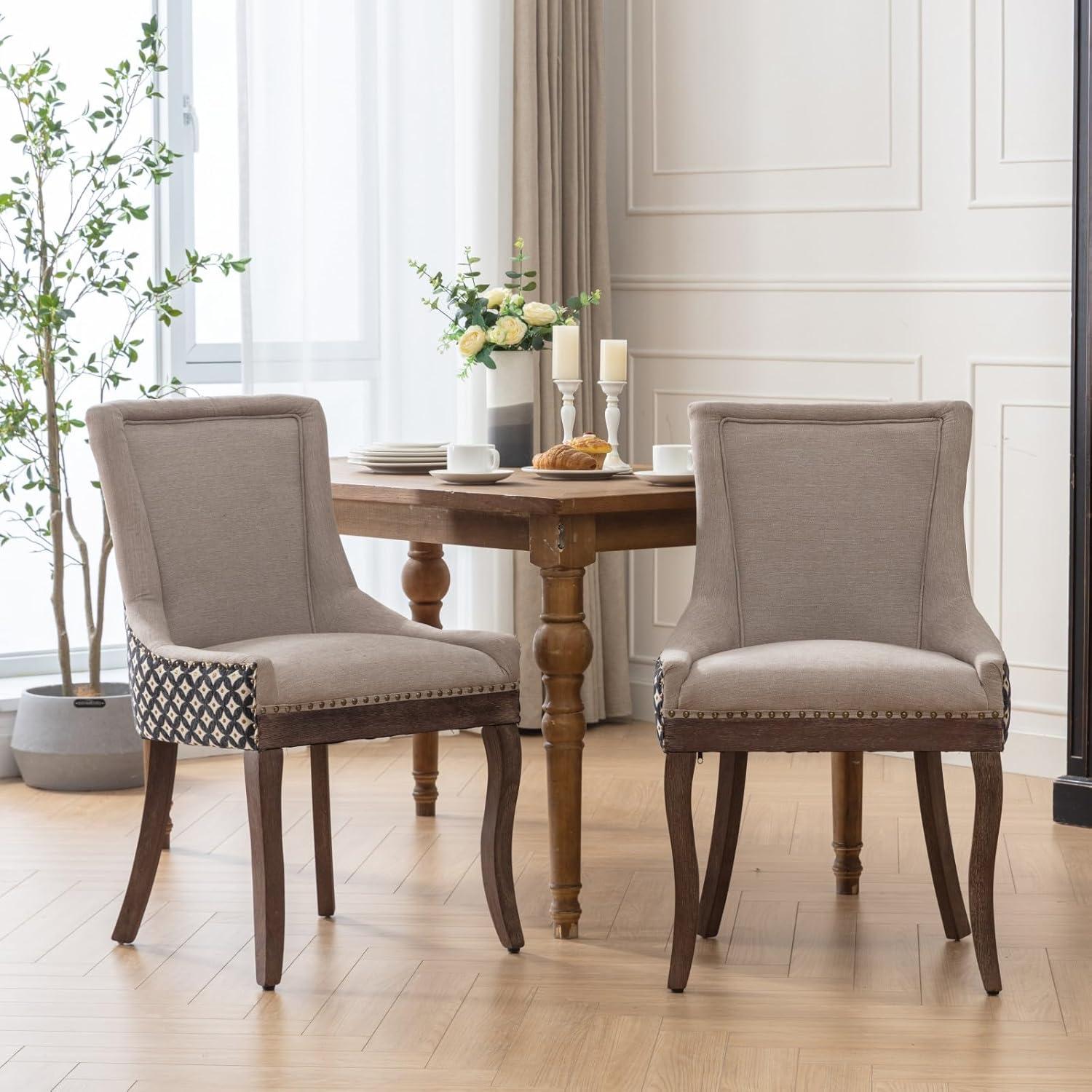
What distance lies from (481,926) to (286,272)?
1.94 metres

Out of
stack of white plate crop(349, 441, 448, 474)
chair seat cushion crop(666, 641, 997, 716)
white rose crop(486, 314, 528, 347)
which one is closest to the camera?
chair seat cushion crop(666, 641, 997, 716)

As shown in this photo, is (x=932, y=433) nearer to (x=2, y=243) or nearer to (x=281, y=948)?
(x=281, y=948)

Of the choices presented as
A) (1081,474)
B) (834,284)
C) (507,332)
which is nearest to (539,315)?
(507,332)

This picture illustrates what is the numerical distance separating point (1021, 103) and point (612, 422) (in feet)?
4.58

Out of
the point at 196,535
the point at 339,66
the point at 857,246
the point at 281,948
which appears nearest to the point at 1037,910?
the point at 281,948

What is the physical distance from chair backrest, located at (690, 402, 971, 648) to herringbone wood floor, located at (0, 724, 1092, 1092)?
56 cm

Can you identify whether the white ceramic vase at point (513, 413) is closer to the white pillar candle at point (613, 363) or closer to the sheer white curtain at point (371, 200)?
the white pillar candle at point (613, 363)

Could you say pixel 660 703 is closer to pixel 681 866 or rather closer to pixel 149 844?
pixel 681 866

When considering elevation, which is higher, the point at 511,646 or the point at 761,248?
the point at 761,248

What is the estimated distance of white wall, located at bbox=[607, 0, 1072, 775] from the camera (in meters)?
4.12

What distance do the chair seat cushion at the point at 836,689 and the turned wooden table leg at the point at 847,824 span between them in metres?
0.57

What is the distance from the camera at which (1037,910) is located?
124 inches

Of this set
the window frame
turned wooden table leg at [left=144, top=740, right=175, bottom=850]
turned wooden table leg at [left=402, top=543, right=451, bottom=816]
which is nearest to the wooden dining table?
turned wooden table leg at [left=402, top=543, right=451, bottom=816]

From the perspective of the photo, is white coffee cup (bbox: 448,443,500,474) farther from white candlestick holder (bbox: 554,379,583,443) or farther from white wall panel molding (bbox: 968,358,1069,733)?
white wall panel molding (bbox: 968,358,1069,733)
